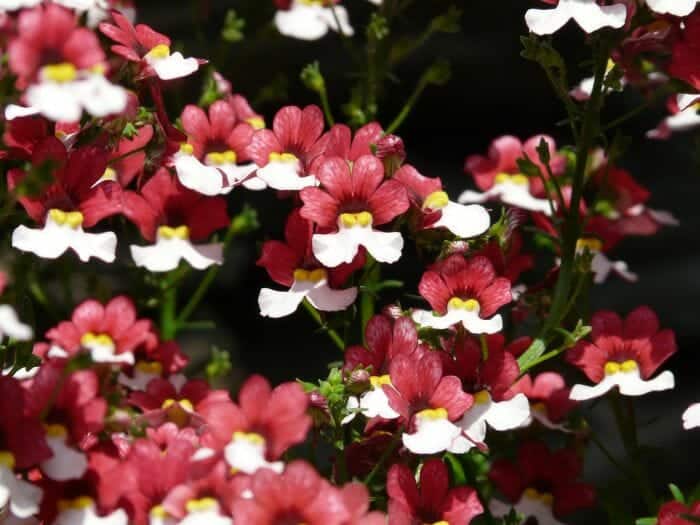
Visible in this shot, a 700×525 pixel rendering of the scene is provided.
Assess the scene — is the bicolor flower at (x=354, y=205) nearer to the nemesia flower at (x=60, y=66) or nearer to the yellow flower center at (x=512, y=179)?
the nemesia flower at (x=60, y=66)

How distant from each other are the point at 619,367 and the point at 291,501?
44 centimetres

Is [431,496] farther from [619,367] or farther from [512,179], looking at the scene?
[512,179]

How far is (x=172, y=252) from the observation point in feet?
3.99

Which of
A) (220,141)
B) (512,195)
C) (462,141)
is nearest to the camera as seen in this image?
(220,141)

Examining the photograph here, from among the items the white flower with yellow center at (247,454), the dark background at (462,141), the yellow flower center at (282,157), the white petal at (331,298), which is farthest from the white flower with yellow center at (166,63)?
the dark background at (462,141)

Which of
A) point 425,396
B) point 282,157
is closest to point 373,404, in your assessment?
point 425,396

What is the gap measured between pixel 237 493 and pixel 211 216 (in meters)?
0.39

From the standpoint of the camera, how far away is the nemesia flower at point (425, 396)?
1.04 meters

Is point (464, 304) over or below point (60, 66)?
below

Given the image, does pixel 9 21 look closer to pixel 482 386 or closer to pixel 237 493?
pixel 237 493

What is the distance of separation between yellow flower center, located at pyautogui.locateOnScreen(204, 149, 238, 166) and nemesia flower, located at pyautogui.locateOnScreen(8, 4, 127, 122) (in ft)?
1.10

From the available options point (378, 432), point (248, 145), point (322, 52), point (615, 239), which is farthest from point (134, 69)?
point (322, 52)

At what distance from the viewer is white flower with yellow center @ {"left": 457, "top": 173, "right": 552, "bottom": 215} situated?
1419 mm

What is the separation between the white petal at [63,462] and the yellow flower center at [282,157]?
35 cm
